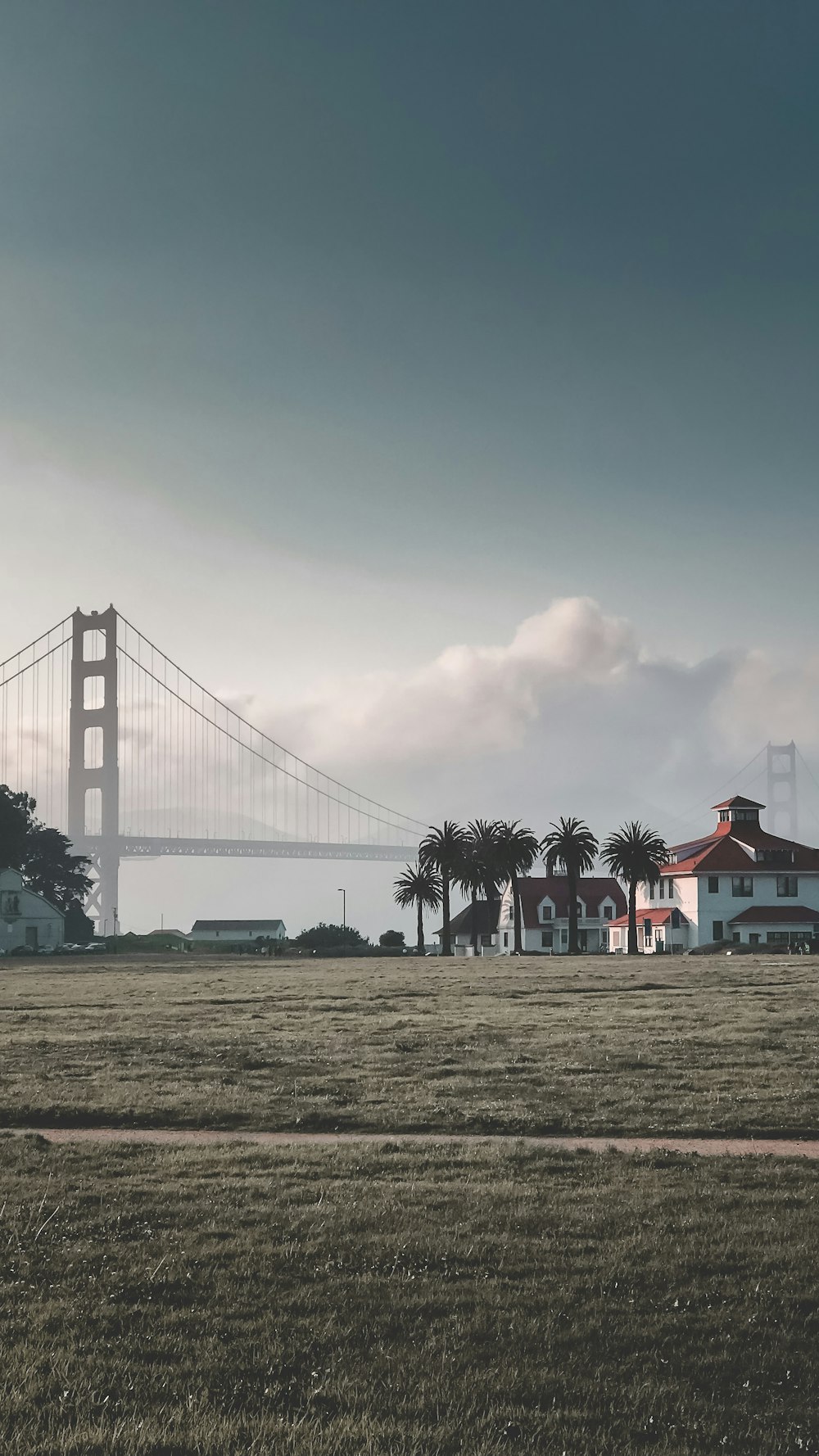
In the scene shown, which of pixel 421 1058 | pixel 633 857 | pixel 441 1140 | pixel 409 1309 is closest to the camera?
pixel 409 1309

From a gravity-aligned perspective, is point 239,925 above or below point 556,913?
below

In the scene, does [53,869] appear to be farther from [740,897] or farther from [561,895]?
[740,897]

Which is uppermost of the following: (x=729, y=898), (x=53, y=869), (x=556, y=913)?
(x=53, y=869)

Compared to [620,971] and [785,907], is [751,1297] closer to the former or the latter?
[620,971]

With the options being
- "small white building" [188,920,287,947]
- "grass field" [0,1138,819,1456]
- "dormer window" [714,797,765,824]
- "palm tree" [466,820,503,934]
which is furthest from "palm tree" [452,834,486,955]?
"grass field" [0,1138,819,1456]

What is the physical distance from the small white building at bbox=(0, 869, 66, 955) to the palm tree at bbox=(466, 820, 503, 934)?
125ft

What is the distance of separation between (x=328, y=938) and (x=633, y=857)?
3576 centimetres

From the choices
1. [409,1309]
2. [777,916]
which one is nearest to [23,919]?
[777,916]

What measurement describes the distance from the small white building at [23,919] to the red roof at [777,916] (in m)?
58.5

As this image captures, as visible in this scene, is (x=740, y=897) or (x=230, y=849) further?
(x=230, y=849)

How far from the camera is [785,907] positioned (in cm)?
9625

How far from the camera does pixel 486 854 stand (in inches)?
3748

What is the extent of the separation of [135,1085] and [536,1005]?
57.1ft

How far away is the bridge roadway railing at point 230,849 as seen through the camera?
130 meters
